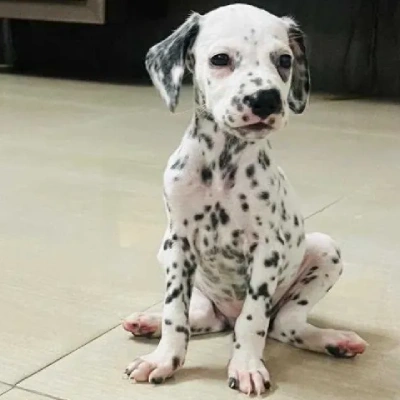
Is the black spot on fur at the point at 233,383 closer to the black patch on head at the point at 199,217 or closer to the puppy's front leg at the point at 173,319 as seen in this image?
the puppy's front leg at the point at 173,319

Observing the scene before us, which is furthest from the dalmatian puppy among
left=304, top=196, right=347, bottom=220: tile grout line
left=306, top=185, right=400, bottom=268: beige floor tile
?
left=304, top=196, right=347, bottom=220: tile grout line

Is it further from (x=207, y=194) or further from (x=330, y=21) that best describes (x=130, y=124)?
(x=207, y=194)

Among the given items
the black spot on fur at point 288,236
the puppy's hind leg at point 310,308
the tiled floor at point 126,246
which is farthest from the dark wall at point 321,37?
the black spot on fur at point 288,236

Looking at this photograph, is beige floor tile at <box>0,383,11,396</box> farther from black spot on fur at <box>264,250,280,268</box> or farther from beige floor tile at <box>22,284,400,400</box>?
black spot on fur at <box>264,250,280,268</box>

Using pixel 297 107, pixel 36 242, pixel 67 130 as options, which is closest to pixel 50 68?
pixel 67 130

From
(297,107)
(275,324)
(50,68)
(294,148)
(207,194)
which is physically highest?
(297,107)

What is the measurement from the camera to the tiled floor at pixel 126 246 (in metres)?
1.58

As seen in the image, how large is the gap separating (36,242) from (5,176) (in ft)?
2.74

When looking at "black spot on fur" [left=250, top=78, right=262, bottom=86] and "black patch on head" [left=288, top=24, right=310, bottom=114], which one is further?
"black patch on head" [left=288, top=24, right=310, bottom=114]

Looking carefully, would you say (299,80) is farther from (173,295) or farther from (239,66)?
(173,295)

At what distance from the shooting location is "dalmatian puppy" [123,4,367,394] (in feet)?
4.99

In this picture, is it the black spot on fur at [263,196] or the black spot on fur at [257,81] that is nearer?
the black spot on fur at [257,81]

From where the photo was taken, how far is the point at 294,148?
3787mm

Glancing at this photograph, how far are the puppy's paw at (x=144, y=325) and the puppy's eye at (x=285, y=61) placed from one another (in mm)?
541
